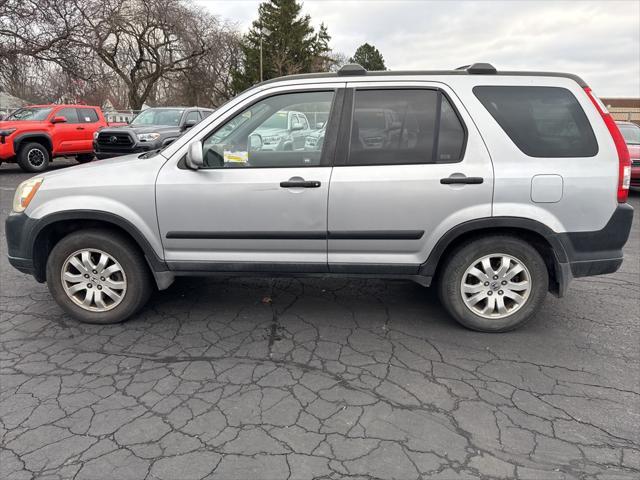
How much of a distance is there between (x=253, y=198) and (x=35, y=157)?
11711 millimetres

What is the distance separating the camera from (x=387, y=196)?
3252mm

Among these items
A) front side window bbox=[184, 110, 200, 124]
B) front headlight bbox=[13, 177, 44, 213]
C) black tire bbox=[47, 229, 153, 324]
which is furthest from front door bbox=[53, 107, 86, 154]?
black tire bbox=[47, 229, 153, 324]

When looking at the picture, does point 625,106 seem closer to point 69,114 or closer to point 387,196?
point 69,114

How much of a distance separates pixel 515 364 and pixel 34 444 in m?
2.86

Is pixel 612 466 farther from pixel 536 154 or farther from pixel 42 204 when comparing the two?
pixel 42 204

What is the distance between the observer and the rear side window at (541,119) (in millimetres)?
3244

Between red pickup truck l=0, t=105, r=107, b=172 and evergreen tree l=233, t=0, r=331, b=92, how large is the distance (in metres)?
29.9

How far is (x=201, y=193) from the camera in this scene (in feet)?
10.9

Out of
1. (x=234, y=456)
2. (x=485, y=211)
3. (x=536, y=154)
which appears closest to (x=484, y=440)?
(x=234, y=456)

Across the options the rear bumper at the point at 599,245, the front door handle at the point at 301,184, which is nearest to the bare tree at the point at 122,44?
the front door handle at the point at 301,184

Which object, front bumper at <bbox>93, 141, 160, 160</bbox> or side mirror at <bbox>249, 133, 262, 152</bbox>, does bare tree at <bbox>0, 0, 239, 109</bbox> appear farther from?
side mirror at <bbox>249, 133, 262, 152</bbox>

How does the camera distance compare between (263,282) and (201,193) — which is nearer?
(201,193)

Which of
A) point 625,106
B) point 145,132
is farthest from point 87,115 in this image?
point 625,106

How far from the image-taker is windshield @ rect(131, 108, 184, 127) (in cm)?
1273
